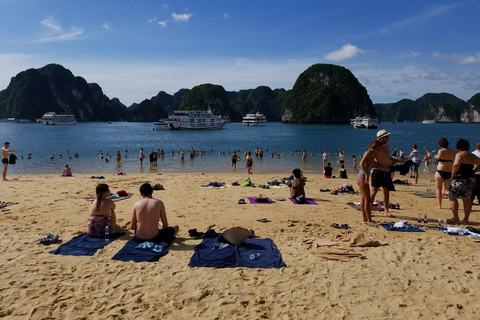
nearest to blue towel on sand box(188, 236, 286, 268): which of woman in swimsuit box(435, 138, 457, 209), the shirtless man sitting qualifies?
the shirtless man sitting

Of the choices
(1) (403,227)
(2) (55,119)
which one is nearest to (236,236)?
(1) (403,227)

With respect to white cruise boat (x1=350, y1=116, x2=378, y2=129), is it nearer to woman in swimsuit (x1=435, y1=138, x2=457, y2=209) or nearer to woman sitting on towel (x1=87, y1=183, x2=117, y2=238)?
woman in swimsuit (x1=435, y1=138, x2=457, y2=209)

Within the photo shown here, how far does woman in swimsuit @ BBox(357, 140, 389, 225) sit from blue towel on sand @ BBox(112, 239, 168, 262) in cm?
435

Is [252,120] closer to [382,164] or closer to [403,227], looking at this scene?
[382,164]

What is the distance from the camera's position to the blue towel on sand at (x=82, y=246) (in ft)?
18.1

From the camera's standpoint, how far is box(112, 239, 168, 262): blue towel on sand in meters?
5.26

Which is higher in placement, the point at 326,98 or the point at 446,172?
the point at 326,98

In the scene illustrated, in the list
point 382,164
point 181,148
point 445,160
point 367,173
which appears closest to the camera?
point 367,173

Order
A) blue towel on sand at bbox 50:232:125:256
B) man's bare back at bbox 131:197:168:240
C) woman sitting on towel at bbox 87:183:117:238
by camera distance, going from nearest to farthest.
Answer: blue towel on sand at bbox 50:232:125:256 < man's bare back at bbox 131:197:168:240 < woman sitting on towel at bbox 87:183:117:238

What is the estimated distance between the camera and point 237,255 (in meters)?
5.36

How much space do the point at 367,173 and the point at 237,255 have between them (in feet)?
11.7

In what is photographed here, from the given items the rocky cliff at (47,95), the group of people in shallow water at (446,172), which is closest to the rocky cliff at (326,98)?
the rocky cliff at (47,95)

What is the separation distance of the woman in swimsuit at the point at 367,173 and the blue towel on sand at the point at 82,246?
17.0ft

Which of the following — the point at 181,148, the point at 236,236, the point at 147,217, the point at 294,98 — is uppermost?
the point at 294,98
